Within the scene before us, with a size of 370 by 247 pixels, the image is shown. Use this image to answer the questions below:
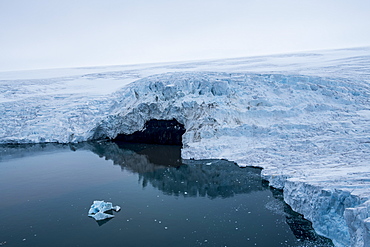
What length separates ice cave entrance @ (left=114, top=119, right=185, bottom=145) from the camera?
47.9ft

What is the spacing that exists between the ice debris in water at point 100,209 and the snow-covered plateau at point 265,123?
461cm

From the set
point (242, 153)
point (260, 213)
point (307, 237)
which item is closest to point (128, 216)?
point (260, 213)

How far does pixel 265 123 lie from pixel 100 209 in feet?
25.7

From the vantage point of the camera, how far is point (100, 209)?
8.15m

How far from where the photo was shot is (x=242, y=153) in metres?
11.8

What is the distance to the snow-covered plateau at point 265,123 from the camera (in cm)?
691

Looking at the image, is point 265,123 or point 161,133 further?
point 161,133

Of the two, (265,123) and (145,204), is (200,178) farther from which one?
(265,123)

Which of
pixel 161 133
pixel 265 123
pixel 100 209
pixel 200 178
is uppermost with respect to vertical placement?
pixel 265 123

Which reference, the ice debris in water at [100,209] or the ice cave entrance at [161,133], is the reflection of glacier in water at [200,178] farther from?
the ice debris in water at [100,209]

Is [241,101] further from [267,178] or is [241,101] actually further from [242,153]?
[267,178]

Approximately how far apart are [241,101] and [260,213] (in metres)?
7.08

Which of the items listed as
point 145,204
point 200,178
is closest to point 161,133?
point 200,178

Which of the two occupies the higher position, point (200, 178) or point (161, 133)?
point (161, 133)
